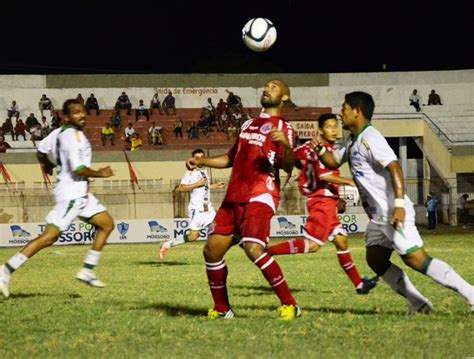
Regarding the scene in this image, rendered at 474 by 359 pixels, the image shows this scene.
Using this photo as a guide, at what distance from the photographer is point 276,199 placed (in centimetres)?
930

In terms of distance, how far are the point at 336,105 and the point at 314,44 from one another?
72.9 ft

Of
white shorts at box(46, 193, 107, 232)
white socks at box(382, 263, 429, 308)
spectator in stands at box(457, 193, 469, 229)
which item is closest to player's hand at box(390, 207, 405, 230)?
white socks at box(382, 263, 429, 308)

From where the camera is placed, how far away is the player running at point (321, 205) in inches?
462

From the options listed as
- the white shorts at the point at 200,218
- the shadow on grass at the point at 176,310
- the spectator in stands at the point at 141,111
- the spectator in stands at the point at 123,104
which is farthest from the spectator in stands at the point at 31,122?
the shadow on grass at the point at 176,310

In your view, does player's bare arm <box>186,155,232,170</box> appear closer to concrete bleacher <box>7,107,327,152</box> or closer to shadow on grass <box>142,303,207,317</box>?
shadow on grass <box>142,303,207,317</box>

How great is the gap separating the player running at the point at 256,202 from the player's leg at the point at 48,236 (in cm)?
293

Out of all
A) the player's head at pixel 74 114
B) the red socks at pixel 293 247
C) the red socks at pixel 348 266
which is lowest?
the red socks at pixel 348 266

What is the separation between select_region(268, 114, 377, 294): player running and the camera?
11742 mm

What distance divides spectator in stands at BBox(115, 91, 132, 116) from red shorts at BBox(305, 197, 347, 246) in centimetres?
3938

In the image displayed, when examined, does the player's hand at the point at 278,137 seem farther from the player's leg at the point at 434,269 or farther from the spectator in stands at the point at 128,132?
the spectator in stands at the point at 128,132

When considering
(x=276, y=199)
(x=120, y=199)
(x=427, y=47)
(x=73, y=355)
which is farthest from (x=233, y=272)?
(x=427, y=47)

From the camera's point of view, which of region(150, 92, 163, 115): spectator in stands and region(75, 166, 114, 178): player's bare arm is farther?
region(150, 92, 163, 115): spectator in stands

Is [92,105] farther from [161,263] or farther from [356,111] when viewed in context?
[356,111]

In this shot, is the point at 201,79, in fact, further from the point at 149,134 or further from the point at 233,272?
the point at 233,272
